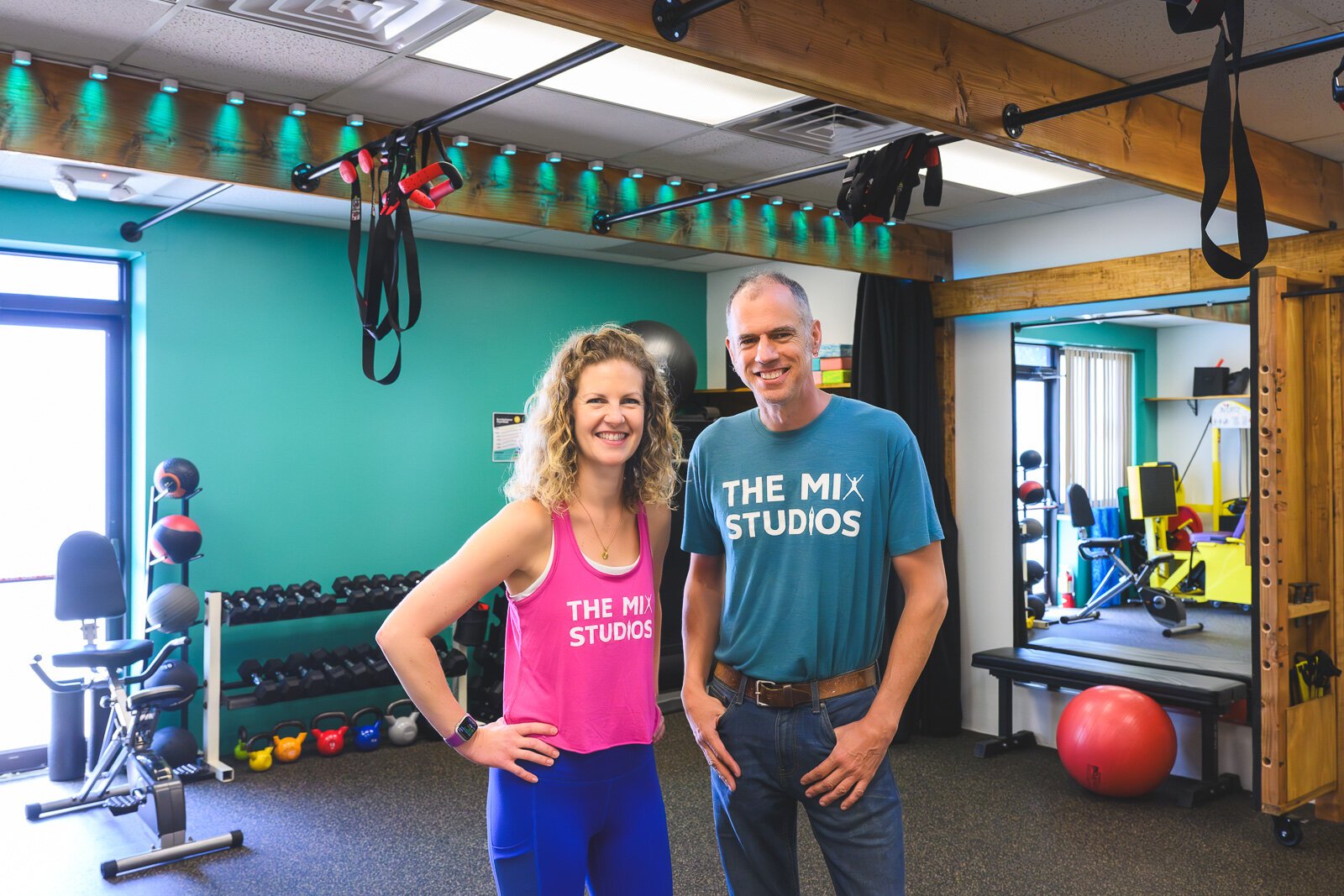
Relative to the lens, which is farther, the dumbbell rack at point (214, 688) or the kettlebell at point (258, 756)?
the kettlebell at point (258, 756)

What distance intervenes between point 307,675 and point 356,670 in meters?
0.25

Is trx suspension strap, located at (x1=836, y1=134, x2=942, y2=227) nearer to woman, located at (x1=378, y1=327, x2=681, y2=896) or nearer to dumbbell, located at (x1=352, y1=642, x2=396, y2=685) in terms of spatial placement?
woman, located at (x1=378, y1=327, x2=681, y2=896)

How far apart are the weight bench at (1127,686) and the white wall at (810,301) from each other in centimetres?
199

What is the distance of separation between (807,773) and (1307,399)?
3383mm

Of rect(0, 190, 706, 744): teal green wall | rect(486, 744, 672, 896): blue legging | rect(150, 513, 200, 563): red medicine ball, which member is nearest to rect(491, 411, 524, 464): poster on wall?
rect(0, 190, 706, 744): teal green wall

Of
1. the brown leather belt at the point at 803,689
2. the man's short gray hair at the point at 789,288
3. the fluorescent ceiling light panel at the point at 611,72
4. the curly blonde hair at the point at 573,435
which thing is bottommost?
the brown leather belt at the point at 803,689

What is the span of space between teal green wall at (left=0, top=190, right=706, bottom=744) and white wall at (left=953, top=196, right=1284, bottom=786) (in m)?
2.49

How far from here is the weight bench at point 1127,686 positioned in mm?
4539

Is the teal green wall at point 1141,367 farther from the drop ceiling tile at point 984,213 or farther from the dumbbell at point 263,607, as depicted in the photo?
the dumbbell at point 263,607

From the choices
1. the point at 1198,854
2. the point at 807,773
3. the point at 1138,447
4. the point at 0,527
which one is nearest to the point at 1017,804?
the point at 1198,854

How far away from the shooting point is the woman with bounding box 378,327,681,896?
5.71ft

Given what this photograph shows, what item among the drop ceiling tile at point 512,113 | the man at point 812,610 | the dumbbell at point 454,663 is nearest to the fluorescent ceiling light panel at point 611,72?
the drop ceiling tile at point 512,113

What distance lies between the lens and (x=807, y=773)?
1.84 metres

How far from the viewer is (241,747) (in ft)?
17.3
